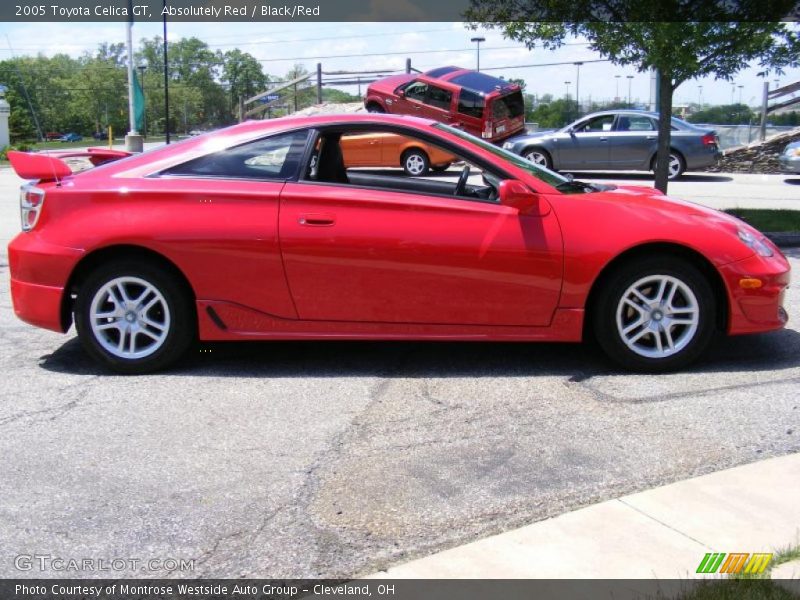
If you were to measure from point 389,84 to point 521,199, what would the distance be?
19.4m

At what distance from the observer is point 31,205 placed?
5.34 m

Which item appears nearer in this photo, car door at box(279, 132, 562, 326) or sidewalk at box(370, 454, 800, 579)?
sidewalk at box(370, 454, 800, 579)

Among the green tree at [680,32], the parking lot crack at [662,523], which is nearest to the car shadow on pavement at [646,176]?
the green tree at [680,32]

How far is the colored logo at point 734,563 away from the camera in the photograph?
2.94 metres

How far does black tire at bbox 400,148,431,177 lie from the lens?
777 inches

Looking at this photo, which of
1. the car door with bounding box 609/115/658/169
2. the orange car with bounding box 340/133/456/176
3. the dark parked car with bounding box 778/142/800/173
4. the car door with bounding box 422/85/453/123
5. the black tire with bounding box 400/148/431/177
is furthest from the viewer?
the car door with bounding box 422/85/453/123

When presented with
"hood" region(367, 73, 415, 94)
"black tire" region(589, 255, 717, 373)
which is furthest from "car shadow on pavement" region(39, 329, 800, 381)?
"hood" region(367, 73, 415, 94)

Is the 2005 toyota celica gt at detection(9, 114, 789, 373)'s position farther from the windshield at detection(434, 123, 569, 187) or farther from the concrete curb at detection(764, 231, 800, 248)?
the concrete curb at detection(764, 231, 800, 248)

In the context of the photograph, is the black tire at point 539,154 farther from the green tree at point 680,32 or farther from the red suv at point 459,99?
the green tree at point 680,32

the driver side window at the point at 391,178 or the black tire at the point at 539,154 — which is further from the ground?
the black tire at the point at 539,154

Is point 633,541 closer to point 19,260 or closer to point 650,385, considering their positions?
point 650,385

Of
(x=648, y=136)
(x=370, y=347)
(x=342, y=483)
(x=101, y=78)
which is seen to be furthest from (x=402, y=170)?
(x=101, y=78)

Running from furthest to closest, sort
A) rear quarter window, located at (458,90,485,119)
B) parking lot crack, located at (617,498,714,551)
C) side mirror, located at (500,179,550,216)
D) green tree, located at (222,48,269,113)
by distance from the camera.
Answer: green tree, located at (222,48,269,113) < rear quarter window, located at (458,90,485,119) < side mirror, located at (500,179,550,216) < parking lot crack, located at (617,498,714,551)

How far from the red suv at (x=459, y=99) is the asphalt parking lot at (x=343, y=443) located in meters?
17.2
